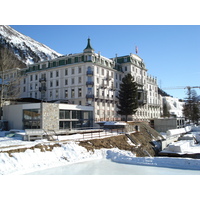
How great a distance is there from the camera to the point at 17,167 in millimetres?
14344

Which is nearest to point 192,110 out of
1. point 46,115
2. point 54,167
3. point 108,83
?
point 108,83

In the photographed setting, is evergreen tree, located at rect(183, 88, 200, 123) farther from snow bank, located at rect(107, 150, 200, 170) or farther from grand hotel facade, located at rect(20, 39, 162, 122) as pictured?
snow bank, located at rect(107, 150, 200, 170)

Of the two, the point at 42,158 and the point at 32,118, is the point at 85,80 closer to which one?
the point at 32,118

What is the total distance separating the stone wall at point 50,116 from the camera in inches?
1180

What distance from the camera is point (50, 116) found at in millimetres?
30969

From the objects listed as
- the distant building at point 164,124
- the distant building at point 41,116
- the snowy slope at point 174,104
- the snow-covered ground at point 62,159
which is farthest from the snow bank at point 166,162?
the snowy slope at point 174,104

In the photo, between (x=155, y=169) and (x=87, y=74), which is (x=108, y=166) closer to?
(x=155, y=169)

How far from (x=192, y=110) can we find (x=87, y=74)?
43.4 m

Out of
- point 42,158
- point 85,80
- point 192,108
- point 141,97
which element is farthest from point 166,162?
point 192,108

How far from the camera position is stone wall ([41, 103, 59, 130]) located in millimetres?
29981

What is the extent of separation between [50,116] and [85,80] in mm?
17541

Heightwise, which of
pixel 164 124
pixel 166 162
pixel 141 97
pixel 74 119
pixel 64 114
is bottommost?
pixel 166 162

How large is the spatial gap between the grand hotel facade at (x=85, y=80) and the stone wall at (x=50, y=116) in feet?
44.3

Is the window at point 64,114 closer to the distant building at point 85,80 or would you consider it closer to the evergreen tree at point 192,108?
the distant building at point 85,80
